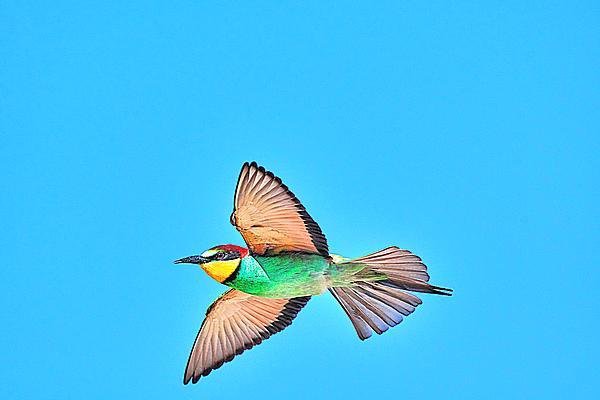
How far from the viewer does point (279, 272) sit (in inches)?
173

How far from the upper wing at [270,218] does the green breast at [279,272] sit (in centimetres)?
4

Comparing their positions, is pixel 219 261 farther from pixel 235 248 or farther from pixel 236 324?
pixel 236 324

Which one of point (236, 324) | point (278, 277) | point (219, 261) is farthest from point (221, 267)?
point (236, 324)

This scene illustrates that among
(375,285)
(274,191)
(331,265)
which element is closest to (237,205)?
(274,191)

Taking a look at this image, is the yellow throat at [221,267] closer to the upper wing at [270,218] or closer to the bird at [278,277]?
the bird at [278,277]

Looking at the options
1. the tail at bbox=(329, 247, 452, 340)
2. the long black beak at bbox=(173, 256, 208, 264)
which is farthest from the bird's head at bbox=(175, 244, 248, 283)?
the tail at bbox=(329, 247, 452, 340)

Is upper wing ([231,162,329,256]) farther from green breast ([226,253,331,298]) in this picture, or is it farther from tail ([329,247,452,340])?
tail ([329,247,452,340])

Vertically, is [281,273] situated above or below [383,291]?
below

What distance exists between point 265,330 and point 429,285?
0.94 m

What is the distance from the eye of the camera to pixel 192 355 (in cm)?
491

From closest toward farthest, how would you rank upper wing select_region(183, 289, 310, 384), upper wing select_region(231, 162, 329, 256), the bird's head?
upper wing select_region(231, 162, 329, 256), the bird's head, upper wing select_region(183, 289, 310, 384)

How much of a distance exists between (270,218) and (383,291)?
32.0 inches

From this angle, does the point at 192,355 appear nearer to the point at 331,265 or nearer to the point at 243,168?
Answer: the point at 331,265

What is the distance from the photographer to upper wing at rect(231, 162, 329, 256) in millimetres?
4098
